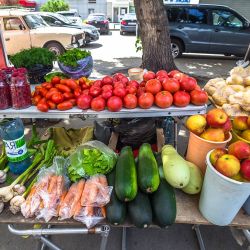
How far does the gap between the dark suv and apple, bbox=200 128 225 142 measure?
27.6 ft

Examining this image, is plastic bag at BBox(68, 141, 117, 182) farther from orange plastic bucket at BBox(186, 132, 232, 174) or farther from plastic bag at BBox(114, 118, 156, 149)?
plastic bag at BBox(114, 118, 156, 149)

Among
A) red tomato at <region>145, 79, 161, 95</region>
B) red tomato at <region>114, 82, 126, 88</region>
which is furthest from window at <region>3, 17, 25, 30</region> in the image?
red tomato at <region>145, 79, 161, 95</region>

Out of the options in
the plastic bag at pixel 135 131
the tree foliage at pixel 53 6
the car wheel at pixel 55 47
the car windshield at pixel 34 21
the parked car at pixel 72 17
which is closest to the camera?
the plastic bag at pixel 135 131

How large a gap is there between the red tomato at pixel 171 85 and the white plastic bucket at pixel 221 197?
760 millimetres

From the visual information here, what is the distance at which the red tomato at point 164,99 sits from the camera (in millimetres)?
1960

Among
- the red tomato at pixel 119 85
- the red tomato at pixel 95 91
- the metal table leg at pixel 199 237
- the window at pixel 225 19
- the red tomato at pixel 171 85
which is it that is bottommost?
the metal table leg at pixel 199 237

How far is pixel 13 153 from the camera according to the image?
1974 mm

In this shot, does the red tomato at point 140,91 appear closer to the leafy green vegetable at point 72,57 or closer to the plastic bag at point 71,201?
the plastic bag at point 71,201

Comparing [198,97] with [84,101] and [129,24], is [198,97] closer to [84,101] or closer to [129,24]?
[84,101]

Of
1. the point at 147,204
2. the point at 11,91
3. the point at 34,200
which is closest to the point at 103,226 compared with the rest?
the point at 147,204

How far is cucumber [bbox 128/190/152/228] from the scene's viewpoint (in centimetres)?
154

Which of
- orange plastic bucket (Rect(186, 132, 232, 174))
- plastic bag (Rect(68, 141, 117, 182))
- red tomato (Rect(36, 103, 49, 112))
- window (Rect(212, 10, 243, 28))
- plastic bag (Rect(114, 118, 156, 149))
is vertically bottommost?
plastic bag (Rect(114, 118, 156, 149))

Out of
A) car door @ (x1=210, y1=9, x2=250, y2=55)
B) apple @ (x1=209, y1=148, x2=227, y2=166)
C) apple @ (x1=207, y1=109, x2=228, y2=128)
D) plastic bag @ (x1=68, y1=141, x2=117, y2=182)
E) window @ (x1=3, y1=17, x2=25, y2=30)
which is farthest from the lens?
car door @ (x1=210, y1=9, x2=250, y2=55)

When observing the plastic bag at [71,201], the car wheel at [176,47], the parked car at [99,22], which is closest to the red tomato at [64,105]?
the plastic bag at [71,201]
